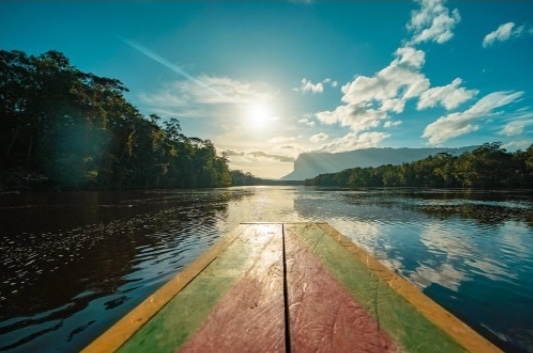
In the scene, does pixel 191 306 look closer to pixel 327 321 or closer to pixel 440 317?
pixel 327 321

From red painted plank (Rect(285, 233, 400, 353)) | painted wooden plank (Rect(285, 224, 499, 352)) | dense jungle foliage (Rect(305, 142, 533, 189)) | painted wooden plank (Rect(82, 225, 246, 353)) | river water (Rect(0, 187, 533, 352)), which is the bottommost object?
river water (Rect(0, 187, 533, 352))

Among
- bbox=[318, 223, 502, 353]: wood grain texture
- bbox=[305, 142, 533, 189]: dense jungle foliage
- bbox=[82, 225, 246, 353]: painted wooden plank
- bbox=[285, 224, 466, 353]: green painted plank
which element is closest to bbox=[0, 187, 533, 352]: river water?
bbox=[82, 225, 246, 353]: painted wooden plank

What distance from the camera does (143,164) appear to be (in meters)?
66.1

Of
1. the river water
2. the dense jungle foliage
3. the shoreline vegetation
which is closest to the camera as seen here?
the river water

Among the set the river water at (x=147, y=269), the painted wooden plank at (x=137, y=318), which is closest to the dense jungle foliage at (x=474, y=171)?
the river water at (x=147, y=269)

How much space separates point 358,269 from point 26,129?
5472 cm

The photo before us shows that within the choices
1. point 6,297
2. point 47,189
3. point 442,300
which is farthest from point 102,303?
point 47,189

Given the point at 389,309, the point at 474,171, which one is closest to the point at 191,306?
the point at 389,309

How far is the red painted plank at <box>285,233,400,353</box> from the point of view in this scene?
1777 millimetres

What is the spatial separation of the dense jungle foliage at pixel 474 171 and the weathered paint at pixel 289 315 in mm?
90194

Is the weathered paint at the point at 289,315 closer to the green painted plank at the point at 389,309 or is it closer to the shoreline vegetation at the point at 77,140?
the green painted plank at the point at 389,309

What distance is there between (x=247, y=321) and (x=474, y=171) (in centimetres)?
9771

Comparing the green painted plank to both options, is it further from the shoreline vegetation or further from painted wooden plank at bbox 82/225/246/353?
the shoreline vegetation

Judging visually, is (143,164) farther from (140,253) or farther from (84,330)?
(84,330)
